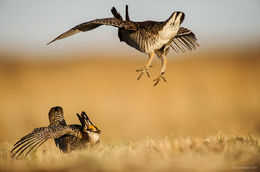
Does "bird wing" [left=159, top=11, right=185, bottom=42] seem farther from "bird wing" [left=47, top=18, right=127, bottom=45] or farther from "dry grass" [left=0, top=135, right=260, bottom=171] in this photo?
"dry grass" [left=0, top=135, right=260, bottom=171]

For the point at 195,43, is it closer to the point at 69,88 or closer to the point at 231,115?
the point at 231,115

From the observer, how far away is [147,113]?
14250 mm

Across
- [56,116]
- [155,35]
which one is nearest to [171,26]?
[155,35]

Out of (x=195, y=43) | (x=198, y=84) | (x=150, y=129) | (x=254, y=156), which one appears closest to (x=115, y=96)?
(x=198, y=84)

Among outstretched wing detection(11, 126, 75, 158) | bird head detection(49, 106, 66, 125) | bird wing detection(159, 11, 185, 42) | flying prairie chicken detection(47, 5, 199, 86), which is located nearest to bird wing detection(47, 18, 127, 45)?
flying prairie chicken detection(47, 5, 199, 86)

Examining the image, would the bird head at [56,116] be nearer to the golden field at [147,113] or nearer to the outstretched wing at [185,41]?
the golden field at [147,113]

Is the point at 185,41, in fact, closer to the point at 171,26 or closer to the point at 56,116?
the point at 171,26

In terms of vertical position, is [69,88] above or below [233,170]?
above

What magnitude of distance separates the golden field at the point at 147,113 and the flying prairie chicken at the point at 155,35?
1.17 meters

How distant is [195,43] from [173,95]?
1181 cm

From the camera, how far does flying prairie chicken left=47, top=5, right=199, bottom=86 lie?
5.18 meters

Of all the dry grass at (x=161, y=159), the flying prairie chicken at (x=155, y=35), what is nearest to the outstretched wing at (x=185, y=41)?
the flying prairie chicken at (x=155, y=35)

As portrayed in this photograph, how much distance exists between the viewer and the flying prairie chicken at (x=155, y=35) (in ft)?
17.0

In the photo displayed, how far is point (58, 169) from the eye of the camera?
3.58 m
